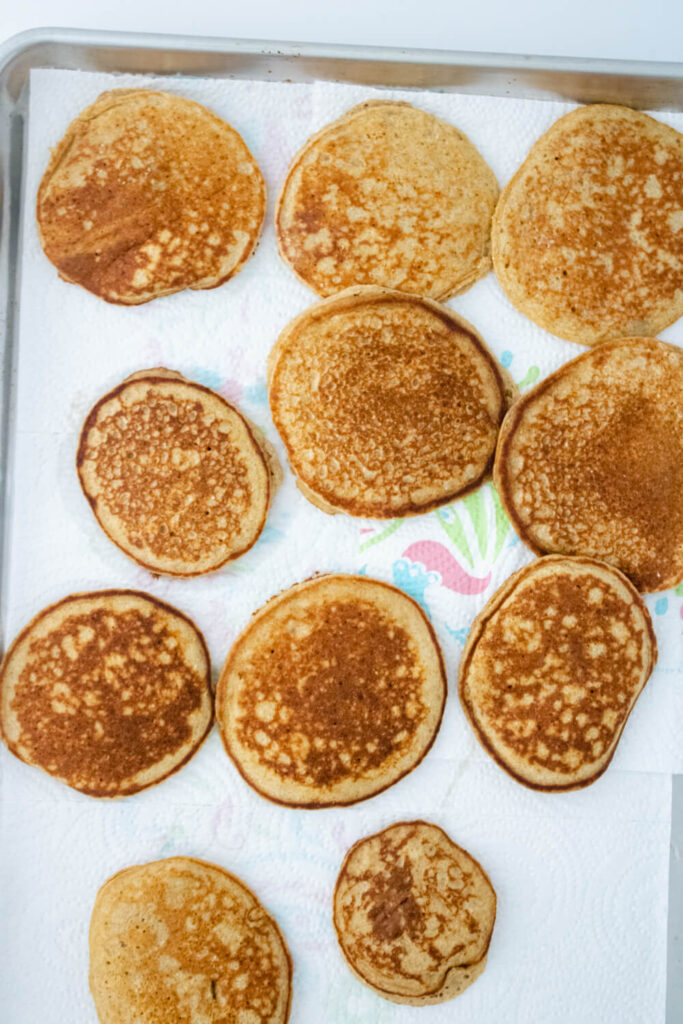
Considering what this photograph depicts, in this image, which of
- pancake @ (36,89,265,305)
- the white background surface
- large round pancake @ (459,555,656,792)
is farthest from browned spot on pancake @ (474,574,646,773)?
the white background surface

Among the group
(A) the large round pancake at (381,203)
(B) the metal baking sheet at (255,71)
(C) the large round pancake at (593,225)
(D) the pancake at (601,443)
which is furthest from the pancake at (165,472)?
(C) the large round pancake at (593,225)

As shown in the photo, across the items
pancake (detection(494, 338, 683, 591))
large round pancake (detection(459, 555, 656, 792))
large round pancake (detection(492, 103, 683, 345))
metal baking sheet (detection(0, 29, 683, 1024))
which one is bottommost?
large round pancake (detection(459, 555, 656, 792))

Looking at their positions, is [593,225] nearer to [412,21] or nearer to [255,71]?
[412,21]

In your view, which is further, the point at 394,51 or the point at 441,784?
the point at 441,784

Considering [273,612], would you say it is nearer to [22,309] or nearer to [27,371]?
[27,371]

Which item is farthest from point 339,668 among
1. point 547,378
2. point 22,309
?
point 22,309

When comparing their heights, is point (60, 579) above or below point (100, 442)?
below

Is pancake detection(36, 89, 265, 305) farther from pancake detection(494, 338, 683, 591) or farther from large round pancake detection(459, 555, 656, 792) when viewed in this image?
large round pancake detection(459, 555, 656, 792)
